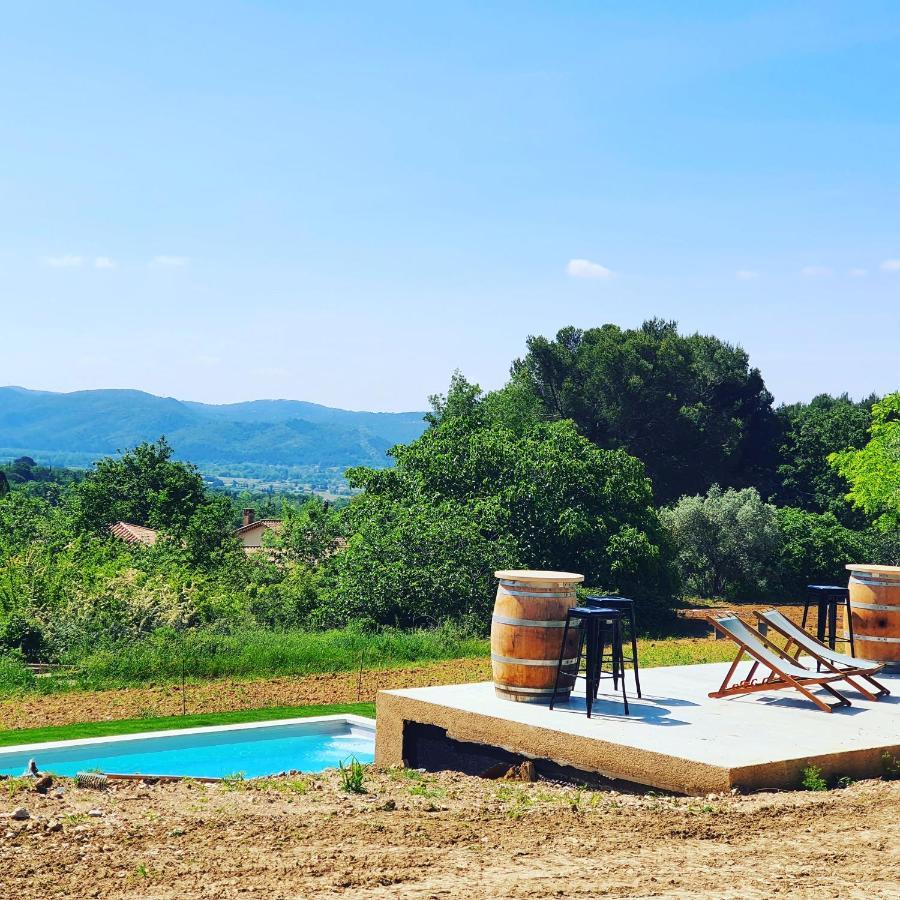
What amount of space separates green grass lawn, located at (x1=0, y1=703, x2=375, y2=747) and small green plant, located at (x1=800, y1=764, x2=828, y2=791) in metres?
6.09

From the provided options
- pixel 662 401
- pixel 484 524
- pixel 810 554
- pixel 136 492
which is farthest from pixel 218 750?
pixel 662 401

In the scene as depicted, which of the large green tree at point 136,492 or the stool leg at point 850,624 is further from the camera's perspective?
the large green tree at point 136,492


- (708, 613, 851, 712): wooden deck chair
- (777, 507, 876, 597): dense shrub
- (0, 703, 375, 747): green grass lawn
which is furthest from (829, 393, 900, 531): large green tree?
(708, 613, 851, 712): wooden deck chair

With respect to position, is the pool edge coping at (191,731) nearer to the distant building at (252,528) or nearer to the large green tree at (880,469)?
the large green tree at (880,469)

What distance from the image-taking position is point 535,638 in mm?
9367

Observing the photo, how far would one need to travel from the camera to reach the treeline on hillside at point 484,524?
68.9ft

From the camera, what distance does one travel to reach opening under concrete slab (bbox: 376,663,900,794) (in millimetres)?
7328

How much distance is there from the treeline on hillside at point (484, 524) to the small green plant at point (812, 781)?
13.2 meters

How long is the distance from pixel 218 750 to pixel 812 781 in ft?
21.0

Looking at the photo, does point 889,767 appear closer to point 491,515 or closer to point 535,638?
point 535,638

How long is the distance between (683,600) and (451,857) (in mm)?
28908

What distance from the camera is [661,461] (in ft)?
140

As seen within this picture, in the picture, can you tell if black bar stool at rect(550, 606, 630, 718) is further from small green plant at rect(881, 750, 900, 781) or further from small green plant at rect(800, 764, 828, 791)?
small green plant at rect(881, 750, 900, 781)

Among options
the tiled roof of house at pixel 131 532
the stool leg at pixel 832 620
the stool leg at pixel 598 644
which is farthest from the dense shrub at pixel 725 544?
the stool leg at pixel 598 644
